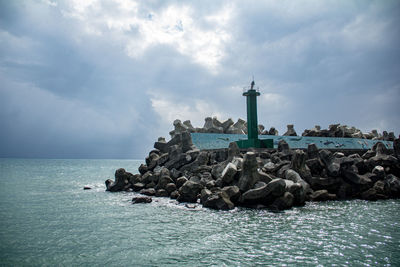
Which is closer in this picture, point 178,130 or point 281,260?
point 281,260

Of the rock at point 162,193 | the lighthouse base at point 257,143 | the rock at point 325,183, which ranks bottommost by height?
the rock at point 162,193

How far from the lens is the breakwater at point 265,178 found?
1502cm

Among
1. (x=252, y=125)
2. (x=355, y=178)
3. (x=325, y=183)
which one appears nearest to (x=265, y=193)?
(x=325, y=183)

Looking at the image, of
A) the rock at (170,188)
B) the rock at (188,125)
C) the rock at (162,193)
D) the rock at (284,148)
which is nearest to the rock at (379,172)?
the rock at (284,148)

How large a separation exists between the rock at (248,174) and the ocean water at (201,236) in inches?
66.0

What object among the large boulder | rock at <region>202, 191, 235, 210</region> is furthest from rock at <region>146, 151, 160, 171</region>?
the large boulder

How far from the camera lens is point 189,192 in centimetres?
1706

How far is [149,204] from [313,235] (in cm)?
1043

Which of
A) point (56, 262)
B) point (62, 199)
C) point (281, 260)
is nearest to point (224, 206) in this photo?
point (281, 260)

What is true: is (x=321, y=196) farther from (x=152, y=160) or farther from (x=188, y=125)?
(x=188, y=125)

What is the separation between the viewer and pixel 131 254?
8.70 m

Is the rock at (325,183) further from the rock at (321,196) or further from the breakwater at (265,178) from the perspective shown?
the rock at (321,196)

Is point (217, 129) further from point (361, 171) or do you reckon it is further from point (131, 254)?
point (131, 254)

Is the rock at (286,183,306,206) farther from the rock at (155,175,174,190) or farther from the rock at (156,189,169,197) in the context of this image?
the rock at (155,175,174,190)
